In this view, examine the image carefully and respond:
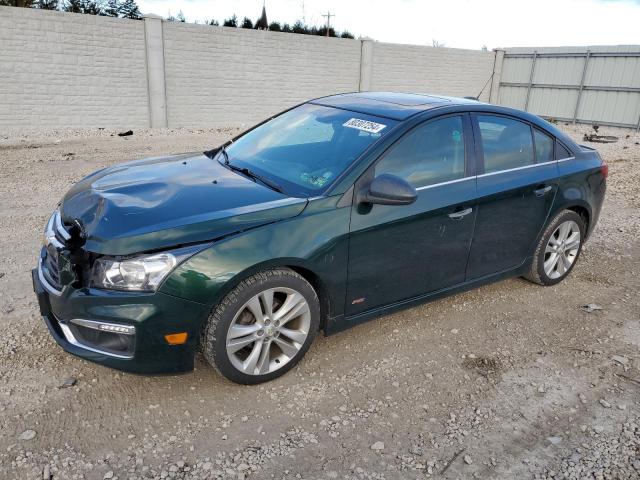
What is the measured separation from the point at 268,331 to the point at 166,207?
2.98 ft

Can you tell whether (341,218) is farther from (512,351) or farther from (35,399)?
(35,399)

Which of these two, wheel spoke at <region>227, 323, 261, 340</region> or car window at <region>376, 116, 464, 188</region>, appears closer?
wheel spoke at <region>227, 323, 261, 340</region>

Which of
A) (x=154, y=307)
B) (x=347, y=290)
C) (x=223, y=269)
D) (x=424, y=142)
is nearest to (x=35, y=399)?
(x=154, y=307)

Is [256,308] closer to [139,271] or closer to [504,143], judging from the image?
[139,271]

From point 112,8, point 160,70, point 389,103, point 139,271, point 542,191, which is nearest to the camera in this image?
point 139,271

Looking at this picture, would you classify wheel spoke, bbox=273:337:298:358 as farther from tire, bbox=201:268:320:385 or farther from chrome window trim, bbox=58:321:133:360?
chrome window trim, bbox=58:321:133:360

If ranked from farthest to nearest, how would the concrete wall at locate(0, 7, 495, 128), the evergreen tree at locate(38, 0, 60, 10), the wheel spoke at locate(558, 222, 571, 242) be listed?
the evergreen tree at locate(38, 0, 60, 10) < the concrete wall at locate(0, 7, 495, 128) < the wheel spoke at locate(558, 222, 571, 242)

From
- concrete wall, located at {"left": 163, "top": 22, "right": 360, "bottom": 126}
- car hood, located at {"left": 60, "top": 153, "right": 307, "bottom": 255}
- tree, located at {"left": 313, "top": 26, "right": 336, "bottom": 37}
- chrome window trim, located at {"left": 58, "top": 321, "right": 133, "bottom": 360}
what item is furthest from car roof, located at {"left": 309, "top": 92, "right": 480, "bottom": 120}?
tree, located at {"left": 313, "top": 26, "right": 336, "bottom": 37}

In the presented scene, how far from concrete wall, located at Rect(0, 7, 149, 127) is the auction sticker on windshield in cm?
1132

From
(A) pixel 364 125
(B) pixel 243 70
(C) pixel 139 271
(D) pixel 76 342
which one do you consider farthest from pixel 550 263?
(B) pixel 243 70

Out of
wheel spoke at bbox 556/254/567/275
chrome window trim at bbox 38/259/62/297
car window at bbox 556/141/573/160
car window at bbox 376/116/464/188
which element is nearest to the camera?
chrome window trim at bbox 38/259/62/297

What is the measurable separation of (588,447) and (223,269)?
2.13 m

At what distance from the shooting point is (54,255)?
9.55 feet

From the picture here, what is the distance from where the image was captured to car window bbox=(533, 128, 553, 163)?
421cm
